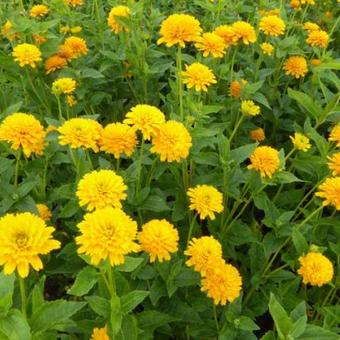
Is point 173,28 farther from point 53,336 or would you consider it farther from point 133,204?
point 53,336

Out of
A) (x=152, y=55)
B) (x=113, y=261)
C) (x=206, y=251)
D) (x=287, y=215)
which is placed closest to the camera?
(x=113, y=261)

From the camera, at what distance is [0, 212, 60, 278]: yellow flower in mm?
991

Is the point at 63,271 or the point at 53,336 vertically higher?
the point at 53,336

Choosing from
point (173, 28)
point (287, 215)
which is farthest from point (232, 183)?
point (173, 28)

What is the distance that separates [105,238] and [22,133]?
23.9 inches

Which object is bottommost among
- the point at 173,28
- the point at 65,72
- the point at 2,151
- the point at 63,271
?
the point at 63,271

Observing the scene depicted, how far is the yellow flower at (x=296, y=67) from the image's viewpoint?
235cm

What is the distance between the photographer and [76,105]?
6.81 feet

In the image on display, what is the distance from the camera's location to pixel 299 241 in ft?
5.01

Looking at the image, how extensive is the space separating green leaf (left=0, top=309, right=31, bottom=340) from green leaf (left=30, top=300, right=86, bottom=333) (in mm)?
89

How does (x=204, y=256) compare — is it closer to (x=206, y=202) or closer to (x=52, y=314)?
(x=206, y=202)

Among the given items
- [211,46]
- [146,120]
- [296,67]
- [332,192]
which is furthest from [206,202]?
[296,67]

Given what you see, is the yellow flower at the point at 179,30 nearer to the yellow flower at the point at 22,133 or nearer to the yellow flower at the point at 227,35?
the yellow flower at the point at 227,35

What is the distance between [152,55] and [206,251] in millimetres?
1169
